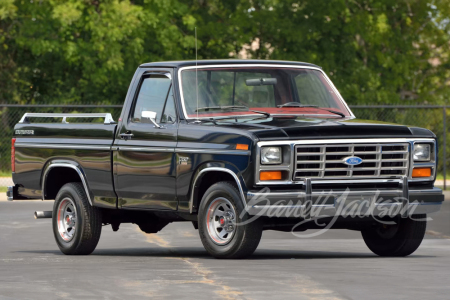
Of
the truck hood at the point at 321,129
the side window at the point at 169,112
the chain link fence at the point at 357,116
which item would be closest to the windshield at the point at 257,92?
the side window at the point at 169,112

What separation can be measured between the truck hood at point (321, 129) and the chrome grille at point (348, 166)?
0.37 feet

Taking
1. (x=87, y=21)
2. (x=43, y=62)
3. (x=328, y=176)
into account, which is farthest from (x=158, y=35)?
(x=328, y=176)

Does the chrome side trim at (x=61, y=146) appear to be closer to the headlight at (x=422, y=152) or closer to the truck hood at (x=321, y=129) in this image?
the truck hood at (x=321, y=129)

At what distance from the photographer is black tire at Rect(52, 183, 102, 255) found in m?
13.1

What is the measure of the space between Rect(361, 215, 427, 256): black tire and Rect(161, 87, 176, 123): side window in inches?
103

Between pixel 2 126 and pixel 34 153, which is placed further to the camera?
pixel 2 126

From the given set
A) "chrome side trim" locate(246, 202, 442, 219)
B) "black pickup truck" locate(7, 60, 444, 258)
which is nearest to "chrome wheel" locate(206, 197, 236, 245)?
"black pickup truck" locate(7, 60, 444, 258)

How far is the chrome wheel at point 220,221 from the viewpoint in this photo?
11.2 metres

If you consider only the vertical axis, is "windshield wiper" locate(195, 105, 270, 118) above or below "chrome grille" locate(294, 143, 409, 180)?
above

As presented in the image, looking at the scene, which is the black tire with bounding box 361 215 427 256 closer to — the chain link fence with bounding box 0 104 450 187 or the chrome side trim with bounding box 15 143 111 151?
the chrome side trim with bounding box 15 143 111 151

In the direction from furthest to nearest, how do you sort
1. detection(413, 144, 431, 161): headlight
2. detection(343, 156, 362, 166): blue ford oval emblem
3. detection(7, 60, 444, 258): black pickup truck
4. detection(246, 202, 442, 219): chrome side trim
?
detection(413, 144, 431, 161): headlight
detection(343, 156, 362, 166): blue ford oval emblem
detection(7, 60, 444, 258): black pickup truck
detection(246, 202, 442, 219): chrome side trim

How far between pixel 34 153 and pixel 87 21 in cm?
2316

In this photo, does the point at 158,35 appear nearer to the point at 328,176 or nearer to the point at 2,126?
the point at 2,126

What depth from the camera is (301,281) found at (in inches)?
373
